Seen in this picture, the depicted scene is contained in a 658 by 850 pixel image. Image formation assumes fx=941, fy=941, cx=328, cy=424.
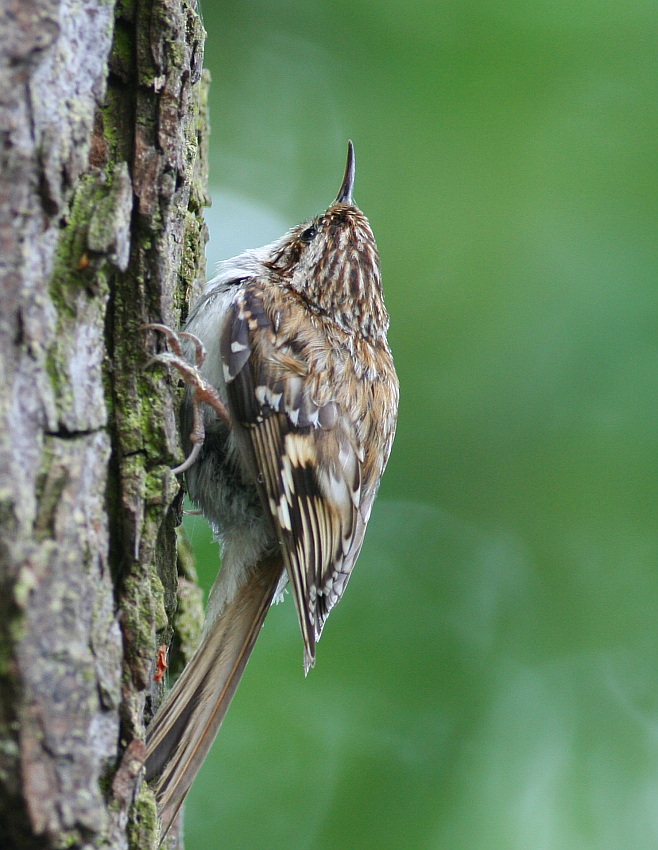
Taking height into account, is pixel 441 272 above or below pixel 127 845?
above

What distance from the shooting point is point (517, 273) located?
2863 millimetres

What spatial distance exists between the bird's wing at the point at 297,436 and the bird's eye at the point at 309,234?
298 mm

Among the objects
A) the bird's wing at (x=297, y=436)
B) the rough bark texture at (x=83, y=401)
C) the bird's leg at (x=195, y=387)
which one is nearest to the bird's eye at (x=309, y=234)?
the bird's wing at (x=297, y=436)

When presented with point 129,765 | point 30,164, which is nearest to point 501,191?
point 30,164

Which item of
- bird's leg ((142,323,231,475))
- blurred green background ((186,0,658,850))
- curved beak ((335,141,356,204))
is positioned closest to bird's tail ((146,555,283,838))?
bird's leg ((142,323,231,475))

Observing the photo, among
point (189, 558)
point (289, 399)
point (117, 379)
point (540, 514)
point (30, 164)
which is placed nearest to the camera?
point (30, 164)

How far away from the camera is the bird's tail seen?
1.64 meters

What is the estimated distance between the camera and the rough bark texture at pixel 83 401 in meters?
1.10

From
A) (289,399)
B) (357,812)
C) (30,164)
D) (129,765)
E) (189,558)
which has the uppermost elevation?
(30,164)

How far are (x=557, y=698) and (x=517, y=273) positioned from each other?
1.41 metres

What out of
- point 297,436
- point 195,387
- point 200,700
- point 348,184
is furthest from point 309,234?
point 200,700

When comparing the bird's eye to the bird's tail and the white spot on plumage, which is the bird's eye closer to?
the white spot on plumage

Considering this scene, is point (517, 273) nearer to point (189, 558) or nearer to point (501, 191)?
point (501, 191)

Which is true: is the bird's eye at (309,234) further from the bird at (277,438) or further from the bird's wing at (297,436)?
the bird's wing at (297,436)
